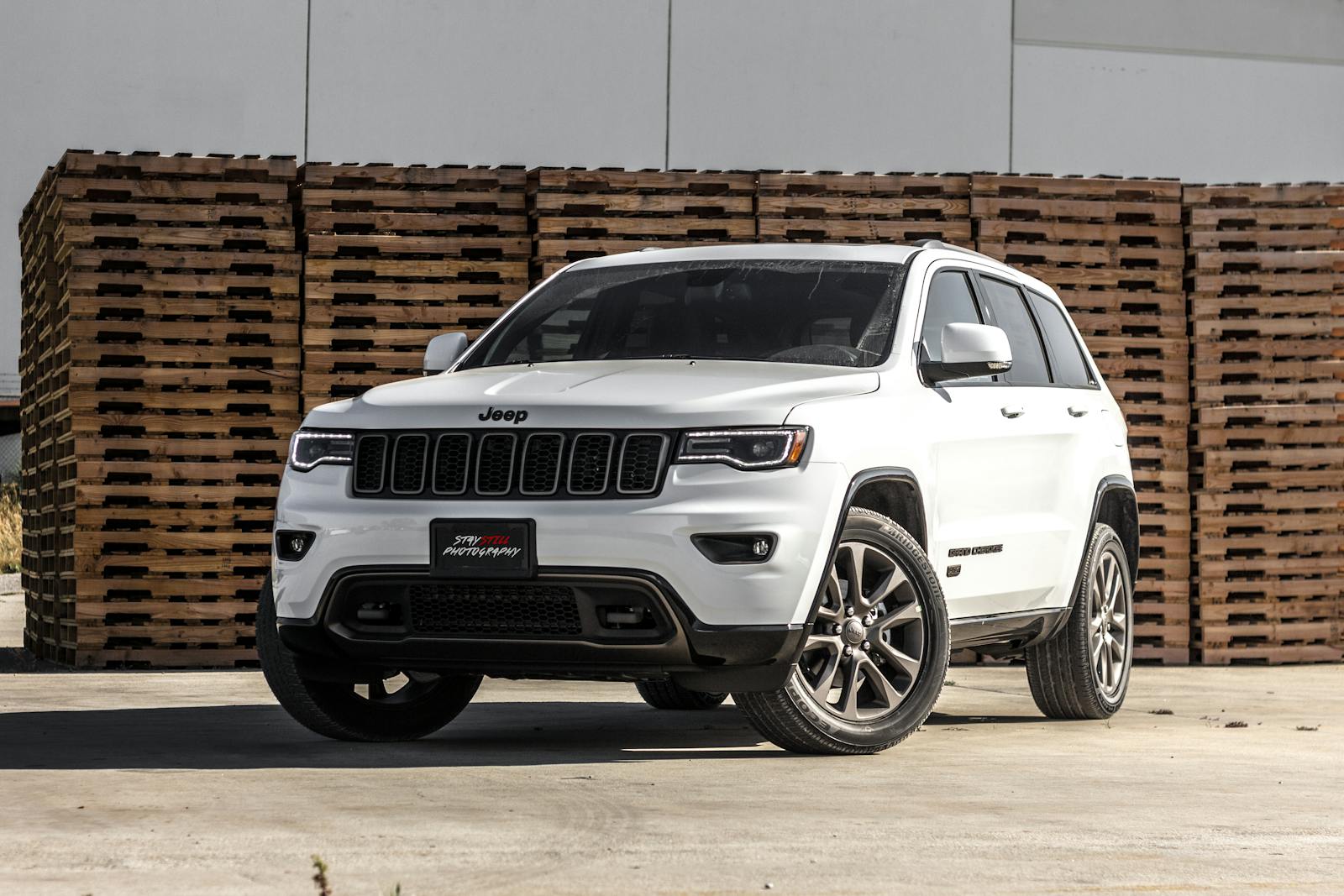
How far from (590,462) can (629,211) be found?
6198 mm

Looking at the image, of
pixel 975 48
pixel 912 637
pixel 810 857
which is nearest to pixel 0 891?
pixel 810 857

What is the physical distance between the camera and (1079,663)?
9.02m

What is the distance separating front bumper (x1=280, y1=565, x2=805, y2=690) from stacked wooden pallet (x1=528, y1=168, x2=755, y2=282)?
5.91m

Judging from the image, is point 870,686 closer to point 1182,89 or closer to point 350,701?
point 350,701

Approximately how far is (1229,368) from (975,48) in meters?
12.7

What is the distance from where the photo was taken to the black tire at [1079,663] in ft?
29.5

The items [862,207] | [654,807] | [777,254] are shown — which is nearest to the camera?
[654,807]

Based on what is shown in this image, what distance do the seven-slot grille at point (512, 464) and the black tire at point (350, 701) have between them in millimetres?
806

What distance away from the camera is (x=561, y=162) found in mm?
24109

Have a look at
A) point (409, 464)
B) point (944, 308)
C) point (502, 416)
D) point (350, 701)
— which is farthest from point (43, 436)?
point (502, 416)

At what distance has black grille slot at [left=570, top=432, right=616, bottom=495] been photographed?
21.8ft

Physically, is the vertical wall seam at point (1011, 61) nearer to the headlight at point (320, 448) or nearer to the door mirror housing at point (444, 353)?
the door mirror housing at point (444, 353)

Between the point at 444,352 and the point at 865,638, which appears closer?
the point at 865,638

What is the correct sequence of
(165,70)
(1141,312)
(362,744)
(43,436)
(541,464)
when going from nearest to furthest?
1. (541,464)
2. (362,744)
3. (1141,312)
4. (43,436)
5. (165,70)
